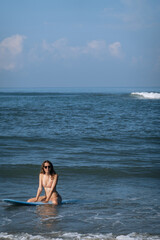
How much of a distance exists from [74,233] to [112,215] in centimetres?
131

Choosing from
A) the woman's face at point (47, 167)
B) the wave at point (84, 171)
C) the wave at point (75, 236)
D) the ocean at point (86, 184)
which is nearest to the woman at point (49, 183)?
the woman's face at point (47, 167)

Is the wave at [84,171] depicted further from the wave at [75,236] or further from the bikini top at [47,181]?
the wave at [75,236]

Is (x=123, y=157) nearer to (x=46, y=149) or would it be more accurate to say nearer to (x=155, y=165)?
(x=155, y=165)

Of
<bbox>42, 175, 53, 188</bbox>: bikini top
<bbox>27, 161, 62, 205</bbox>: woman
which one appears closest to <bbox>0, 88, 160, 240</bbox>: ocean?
<bbox>27, 161, 62, 205</bbox>: woman

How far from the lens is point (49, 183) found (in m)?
7.68

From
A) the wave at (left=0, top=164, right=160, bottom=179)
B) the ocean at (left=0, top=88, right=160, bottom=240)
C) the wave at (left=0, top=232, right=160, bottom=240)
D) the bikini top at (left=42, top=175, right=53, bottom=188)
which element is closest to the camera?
the wave at (left=0, top=232, right=160, bottom=240)

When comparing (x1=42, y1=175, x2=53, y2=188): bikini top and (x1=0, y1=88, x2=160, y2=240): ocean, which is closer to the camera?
(x1=0, y1=88, x2=160, y2=240): ocean

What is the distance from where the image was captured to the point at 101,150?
14695 millimetres

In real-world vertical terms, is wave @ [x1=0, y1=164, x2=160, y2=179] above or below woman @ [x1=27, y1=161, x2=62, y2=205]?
below

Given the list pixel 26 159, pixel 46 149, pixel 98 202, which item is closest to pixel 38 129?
pixel 46 149

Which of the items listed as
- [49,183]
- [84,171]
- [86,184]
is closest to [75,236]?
[49,183]

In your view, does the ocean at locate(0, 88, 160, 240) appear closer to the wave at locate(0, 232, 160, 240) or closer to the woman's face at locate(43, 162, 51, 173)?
the wave at locate(0, 232, 160, 240)

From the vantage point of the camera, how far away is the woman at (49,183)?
7.54 metres

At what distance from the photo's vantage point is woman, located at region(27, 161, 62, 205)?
7.54 metres
